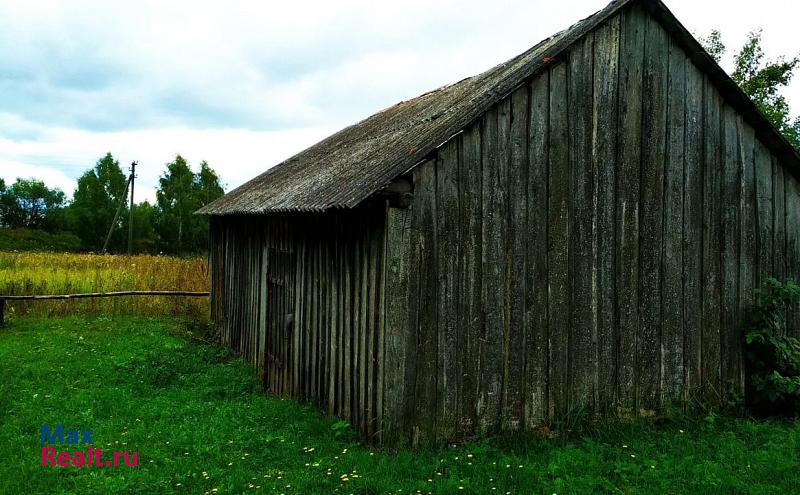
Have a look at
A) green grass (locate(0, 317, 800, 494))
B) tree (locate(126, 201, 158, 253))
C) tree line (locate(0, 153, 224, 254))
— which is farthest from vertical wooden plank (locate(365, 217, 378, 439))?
tree (locate(126, 201, 158, 253))

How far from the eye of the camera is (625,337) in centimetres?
670

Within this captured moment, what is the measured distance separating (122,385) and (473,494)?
230 inches

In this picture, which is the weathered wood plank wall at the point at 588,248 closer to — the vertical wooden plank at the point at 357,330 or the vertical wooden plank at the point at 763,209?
the vertical wooden plank at the point at 763,209

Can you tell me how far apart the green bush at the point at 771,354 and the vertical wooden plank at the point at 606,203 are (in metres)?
1.85

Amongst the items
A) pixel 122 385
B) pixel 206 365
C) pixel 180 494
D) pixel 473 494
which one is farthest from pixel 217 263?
pixel 473 494

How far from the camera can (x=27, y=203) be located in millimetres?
70625

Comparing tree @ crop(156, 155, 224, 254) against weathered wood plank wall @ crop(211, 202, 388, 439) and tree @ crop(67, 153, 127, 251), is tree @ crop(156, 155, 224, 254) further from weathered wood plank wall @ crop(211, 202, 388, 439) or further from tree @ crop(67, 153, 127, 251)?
weathered wood plank wall @ crop(211, 202, 388, 439)

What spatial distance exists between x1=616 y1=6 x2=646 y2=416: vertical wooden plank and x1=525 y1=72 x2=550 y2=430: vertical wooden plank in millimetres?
989

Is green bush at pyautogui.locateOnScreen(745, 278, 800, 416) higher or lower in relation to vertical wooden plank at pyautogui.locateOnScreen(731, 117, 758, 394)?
lower

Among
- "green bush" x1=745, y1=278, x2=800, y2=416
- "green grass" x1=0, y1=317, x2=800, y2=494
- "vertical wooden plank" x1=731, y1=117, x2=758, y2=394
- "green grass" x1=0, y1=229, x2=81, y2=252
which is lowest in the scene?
"green grass" x1=0, y1=317, x2=800, y2=494

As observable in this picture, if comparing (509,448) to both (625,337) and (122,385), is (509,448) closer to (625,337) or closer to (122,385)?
(625,337)

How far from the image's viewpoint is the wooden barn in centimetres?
576

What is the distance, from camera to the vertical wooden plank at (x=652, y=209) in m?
6.81

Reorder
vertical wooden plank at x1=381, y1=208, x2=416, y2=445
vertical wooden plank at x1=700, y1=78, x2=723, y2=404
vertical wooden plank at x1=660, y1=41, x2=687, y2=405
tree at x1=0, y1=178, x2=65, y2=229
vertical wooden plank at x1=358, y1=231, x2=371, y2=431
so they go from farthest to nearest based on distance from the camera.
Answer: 1. tree at x1=0, y1=178, x2=65, y2=229
2. vertical wooden plank at x1=700, y1=78, x2=723, y2=404
3. vertical wooden plank at x1=660, y1=41, x2=687, y2=405
4. vertical wooden plank at x1=358, y1=231, x2=371, y2=431
5. vertical wooden plank at x1=381, y1=208, x2=416, y2=445
